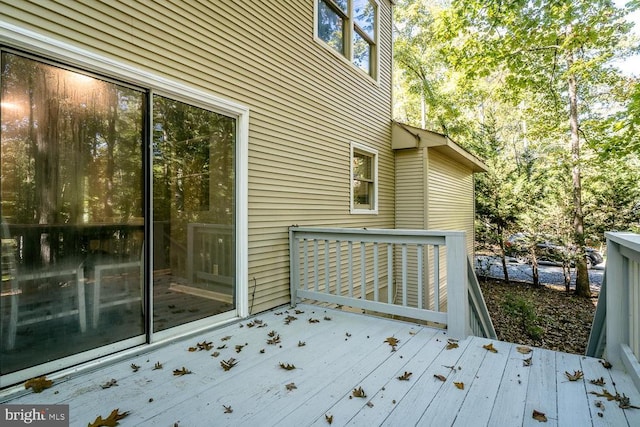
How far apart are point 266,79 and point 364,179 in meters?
2.90

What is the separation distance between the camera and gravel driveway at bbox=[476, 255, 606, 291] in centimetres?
1115

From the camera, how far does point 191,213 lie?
307 centimetres

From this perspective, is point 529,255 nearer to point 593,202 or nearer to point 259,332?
point 593,202

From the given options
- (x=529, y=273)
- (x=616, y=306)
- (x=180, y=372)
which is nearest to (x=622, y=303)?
(x=616, y=306)

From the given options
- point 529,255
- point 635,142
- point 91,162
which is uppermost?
point 635,142

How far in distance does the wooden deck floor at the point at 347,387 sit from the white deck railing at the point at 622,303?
0.49ft

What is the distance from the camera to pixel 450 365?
95.8 inches

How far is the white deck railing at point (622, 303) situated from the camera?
2.10 meters

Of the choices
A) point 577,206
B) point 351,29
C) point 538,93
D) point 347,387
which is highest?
point 538,93

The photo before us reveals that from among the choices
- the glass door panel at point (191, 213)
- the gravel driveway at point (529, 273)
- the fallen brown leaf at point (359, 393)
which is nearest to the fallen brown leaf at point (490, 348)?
the fallen brown leaf at point (359, 393)

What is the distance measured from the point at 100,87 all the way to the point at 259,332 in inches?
96.0

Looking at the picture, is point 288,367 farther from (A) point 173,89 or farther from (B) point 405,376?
(A) point 173,89

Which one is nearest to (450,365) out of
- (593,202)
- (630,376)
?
(630,376)

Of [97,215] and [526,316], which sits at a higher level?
[97,215]
